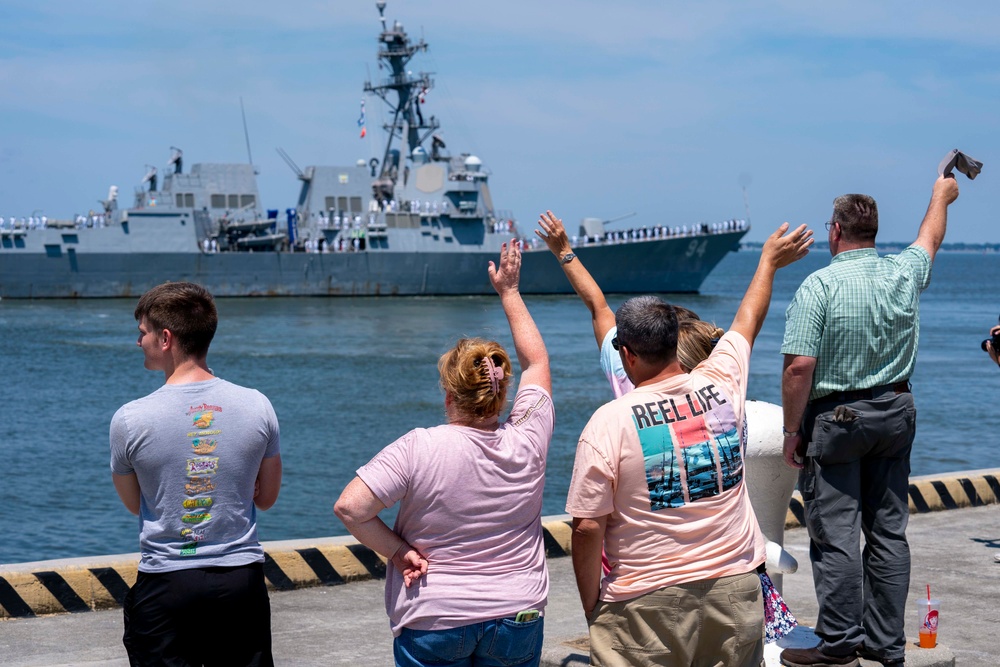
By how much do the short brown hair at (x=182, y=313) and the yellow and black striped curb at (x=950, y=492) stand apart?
15.4 feet

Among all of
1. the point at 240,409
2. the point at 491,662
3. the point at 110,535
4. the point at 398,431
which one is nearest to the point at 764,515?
the point at 491,662

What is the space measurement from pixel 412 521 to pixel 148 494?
2.20 ft

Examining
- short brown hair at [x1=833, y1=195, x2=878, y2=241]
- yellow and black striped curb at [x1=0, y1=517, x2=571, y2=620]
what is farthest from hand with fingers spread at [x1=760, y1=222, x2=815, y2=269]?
yellow and black striped curb at [x1=0, y1=517, x2=571, y2=620]

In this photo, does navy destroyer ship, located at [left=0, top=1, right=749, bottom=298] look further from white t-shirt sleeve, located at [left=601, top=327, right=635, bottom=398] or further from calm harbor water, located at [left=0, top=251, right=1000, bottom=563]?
white t-shirt sleeve, located at [left=601, top=327, right=635, bottom=398]

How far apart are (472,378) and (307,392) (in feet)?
72.9

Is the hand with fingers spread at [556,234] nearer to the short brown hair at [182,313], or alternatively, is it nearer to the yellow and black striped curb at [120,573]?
the short brown hair at [182,313]

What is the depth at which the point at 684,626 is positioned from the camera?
288 cm

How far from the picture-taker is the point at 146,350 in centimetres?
288

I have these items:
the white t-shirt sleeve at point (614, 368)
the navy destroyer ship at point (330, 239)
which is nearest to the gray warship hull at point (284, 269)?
the navy destroyer ship at point (330, 239)

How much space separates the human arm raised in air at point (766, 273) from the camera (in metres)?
3.33

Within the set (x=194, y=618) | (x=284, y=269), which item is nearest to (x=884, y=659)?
(x=194, y=618)

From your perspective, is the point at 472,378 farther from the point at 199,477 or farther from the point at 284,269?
the point at 284,269

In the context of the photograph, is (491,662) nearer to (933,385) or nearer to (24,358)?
(933,385)

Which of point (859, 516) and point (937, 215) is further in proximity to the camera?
point (937, 215)
